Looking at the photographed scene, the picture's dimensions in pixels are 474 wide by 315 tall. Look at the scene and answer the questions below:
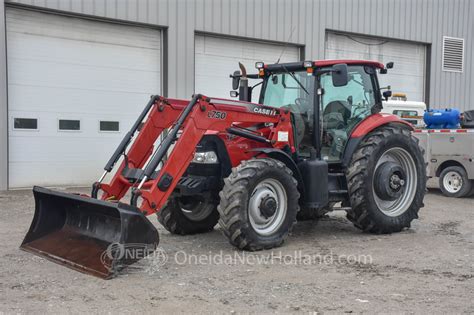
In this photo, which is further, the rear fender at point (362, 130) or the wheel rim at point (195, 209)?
the rear fender at point (362, 130)

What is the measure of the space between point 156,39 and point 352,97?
7391 millimetres

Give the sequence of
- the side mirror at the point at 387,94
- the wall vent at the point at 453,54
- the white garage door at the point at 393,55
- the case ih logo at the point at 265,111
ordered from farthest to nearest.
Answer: the wall vent at the point at 453,54, the white garage door at the point at 393,55, the side mirror at the point at 387,94, the case ih logo at the point at 265,111

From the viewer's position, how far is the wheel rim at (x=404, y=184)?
7.61 meters

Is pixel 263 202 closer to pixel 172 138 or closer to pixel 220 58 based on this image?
pixel 172 138

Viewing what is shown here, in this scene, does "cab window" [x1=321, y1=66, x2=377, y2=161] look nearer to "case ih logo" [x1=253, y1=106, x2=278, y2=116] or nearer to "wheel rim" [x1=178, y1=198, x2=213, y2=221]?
"case ih logo" [x1=253, y1=106, x2=278, y2=116]

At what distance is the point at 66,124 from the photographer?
12.5 metres

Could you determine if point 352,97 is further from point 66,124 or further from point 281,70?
point 66,124

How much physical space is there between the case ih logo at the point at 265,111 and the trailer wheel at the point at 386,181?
1.32 metres

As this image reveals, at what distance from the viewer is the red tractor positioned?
5629mm

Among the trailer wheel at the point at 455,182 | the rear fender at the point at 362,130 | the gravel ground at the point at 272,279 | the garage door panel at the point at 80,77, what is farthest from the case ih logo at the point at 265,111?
the garage door panel at the point at 80,77

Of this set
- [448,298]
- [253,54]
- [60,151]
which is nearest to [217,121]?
[448,298]

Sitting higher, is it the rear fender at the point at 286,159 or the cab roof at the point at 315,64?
the cab roof at the point at 315,64

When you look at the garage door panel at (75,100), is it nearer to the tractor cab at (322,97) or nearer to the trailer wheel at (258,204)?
the tractor cab at (322,97)

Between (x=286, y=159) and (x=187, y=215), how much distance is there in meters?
1.58
